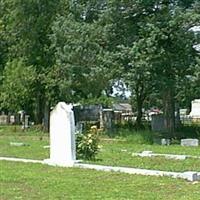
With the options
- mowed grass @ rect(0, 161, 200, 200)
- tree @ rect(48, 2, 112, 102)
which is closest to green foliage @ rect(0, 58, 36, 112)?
tree @ rect(48, 2, 112, 102)

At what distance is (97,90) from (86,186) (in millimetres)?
24810

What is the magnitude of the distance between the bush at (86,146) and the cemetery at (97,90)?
0.10ft

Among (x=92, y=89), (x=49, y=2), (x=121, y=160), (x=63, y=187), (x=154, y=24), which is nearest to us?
(x=63, y=187)

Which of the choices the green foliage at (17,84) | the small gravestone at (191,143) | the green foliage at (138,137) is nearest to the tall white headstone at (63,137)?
the small gravestone at (191,143)

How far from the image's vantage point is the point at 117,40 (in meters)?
28.9

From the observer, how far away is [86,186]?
37.1 feet

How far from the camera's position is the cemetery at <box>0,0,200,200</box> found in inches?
474

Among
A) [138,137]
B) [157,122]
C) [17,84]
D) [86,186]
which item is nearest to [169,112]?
[138,137]

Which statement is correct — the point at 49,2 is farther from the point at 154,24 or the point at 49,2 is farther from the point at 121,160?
the point at 121,160

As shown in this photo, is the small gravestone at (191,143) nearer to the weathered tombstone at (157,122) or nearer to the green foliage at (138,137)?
the green foliage at (138,137)

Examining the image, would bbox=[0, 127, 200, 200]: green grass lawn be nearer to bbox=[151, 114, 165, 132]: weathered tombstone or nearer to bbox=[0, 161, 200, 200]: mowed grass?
bbox=[0, 161, 200, 200]: mowed grass

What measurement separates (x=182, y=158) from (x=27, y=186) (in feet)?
21.6

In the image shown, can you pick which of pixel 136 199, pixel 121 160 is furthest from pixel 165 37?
pixel 136 199

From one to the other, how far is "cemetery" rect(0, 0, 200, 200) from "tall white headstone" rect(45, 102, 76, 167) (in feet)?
0.09
